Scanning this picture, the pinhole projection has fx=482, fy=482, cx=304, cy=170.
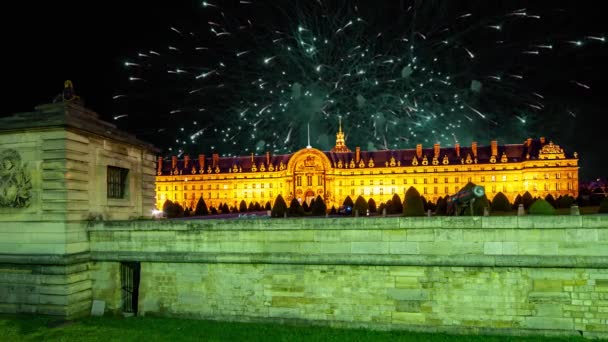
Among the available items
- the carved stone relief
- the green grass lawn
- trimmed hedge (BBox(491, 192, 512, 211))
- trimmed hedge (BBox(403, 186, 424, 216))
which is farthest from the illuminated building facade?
the green grass lawn

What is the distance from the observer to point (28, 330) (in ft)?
43.7

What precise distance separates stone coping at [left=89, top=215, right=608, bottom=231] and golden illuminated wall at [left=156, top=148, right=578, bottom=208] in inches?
3636

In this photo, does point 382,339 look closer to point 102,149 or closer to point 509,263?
point 509,263

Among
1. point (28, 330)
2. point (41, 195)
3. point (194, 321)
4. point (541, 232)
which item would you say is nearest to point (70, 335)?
point (28, 330)

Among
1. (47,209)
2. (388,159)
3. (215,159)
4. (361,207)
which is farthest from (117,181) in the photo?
(215,159)

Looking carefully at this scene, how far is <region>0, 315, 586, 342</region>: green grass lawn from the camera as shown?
12602 millimetres

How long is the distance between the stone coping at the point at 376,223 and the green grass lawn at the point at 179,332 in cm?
280

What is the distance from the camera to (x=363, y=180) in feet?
362

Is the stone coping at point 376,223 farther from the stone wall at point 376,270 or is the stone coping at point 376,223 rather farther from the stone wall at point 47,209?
the stone wall at point 47,209

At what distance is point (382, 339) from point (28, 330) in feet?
31.8

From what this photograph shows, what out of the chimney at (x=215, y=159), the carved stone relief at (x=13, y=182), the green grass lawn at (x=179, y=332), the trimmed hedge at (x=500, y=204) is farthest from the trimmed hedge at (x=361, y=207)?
the chimney at (x=215, y=159)

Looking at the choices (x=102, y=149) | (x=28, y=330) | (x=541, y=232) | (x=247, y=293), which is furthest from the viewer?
(x=102, y=149)

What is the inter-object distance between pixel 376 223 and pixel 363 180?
97.4 meters

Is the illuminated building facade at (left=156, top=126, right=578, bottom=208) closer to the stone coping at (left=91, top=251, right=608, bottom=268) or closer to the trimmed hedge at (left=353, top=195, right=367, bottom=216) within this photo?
the trimmed hedge at (left=353, top=195, right=367, bottom=216)
